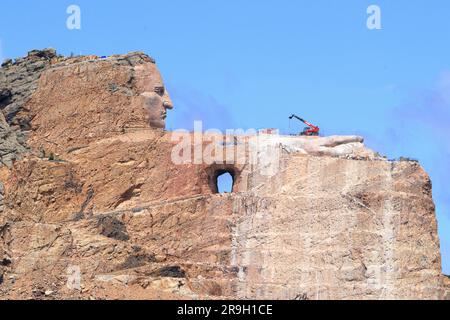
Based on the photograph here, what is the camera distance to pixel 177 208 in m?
185

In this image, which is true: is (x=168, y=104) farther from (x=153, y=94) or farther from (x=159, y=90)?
(x=153, y=94)

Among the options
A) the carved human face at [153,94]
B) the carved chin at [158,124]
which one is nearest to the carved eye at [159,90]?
A: the carved human face at [153,94]

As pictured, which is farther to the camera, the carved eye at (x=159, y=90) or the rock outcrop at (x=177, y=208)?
the carved eye at (x=159, y=90)

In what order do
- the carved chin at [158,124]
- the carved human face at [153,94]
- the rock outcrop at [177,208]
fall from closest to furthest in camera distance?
the rock outcrop at [177,208], the carved chin at [158,124], the carved human face at [153,94]

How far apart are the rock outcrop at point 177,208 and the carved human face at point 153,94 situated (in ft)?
→ 0.20

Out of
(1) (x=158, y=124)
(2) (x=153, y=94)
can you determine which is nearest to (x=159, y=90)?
(2) (x=153, y=94)

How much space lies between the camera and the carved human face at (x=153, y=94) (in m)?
188

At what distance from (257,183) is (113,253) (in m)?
7.13

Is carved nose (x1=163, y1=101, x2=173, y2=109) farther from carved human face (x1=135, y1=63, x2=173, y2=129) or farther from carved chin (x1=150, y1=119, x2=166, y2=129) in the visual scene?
carved chin (x1=150, y1=119, x2=166, y2=129)

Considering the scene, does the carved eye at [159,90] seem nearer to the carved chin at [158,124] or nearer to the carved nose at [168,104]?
the carved nose at [168,104]

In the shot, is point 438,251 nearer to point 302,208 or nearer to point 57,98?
point 302,208

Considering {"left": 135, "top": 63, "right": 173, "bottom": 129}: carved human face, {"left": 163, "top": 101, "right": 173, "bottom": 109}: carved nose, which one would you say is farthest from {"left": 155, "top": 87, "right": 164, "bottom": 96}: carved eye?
{"left": 163, "top": 101, "right": 173, "bottom": 109}: carved nose

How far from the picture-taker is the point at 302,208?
602 ft

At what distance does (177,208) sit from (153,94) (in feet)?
19.2
